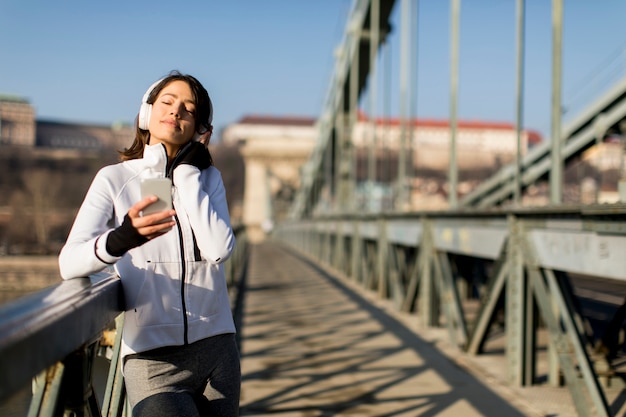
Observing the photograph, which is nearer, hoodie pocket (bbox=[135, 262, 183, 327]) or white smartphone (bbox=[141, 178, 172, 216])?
white smartphone (bbox=[141, 178, 172, 216])

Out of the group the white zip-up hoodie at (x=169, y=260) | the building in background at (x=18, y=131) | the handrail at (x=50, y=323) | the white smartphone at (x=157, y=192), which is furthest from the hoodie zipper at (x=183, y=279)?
the building in background at (x=18, y=131)

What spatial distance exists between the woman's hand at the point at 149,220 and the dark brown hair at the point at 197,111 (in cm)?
45

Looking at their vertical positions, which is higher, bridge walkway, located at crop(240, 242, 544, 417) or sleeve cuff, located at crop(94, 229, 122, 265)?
sleeve cuff, located at crop(94, 229, 122, 265)

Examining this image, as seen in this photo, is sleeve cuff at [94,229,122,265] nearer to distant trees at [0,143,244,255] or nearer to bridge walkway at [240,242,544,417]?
bridge walkway at [240,242,544,417]

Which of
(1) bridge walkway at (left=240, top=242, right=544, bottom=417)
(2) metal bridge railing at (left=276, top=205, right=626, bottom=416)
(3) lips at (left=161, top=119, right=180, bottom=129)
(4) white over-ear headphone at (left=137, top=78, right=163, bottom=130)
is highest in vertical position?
(4) white over-ear headphone at (left=137, top=78, right=163, bottom=130)

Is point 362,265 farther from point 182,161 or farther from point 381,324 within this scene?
point 182,161

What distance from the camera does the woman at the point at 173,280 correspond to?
1911 mm

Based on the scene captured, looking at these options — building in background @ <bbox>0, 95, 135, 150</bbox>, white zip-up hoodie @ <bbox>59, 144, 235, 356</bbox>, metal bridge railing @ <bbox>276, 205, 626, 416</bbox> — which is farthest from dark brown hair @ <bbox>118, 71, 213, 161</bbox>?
building in background @ <bbox>0, 95, 135, 150</bbox>

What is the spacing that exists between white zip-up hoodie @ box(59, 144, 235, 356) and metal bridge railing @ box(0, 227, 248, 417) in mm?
69

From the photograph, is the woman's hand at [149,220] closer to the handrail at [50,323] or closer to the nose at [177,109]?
the handrail at [50,323]

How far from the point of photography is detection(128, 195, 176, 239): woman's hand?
168 centimetres

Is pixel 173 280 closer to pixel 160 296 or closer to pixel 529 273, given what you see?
pixel 160 296

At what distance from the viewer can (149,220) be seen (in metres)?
1.68

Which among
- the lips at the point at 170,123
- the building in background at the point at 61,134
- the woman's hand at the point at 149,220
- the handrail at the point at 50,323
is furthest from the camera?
the building in background at the point at 61,134
